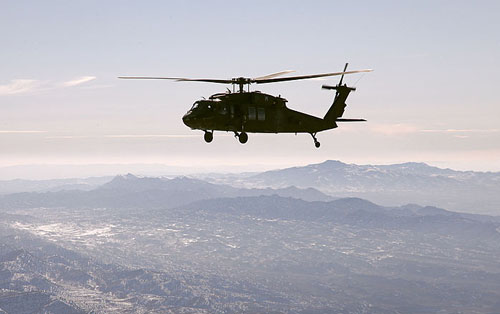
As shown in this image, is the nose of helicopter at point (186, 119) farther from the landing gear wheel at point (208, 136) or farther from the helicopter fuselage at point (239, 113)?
the landing gear wheel at point (208, 136)

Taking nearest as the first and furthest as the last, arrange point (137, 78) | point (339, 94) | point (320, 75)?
1. point (137, 78)
2. point (320, 75)
3. point (339, 94)

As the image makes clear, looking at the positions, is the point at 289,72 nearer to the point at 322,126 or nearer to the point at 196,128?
the point at 196,128

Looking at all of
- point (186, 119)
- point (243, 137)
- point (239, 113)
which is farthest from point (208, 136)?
point (239, 113)

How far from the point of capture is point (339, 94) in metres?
58.7

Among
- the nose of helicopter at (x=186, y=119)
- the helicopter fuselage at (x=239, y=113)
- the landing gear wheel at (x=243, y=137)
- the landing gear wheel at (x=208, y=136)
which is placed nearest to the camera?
the landing gear wheel at (x=243, y=137)

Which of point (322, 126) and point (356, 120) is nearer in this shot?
point (356, 120)

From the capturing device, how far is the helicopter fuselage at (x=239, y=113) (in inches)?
1750

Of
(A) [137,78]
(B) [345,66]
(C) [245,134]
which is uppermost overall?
(B) [345,66]

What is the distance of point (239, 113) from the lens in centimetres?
4544

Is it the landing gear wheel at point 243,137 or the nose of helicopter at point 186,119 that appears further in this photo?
the nose of helicopter at point 186,119

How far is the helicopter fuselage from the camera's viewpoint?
44.4 metres

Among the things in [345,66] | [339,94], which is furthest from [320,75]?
[339,94]

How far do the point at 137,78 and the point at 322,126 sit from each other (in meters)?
28.2

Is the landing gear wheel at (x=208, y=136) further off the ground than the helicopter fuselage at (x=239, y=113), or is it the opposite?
the helicopter fuselage at (x=239, y=113)
